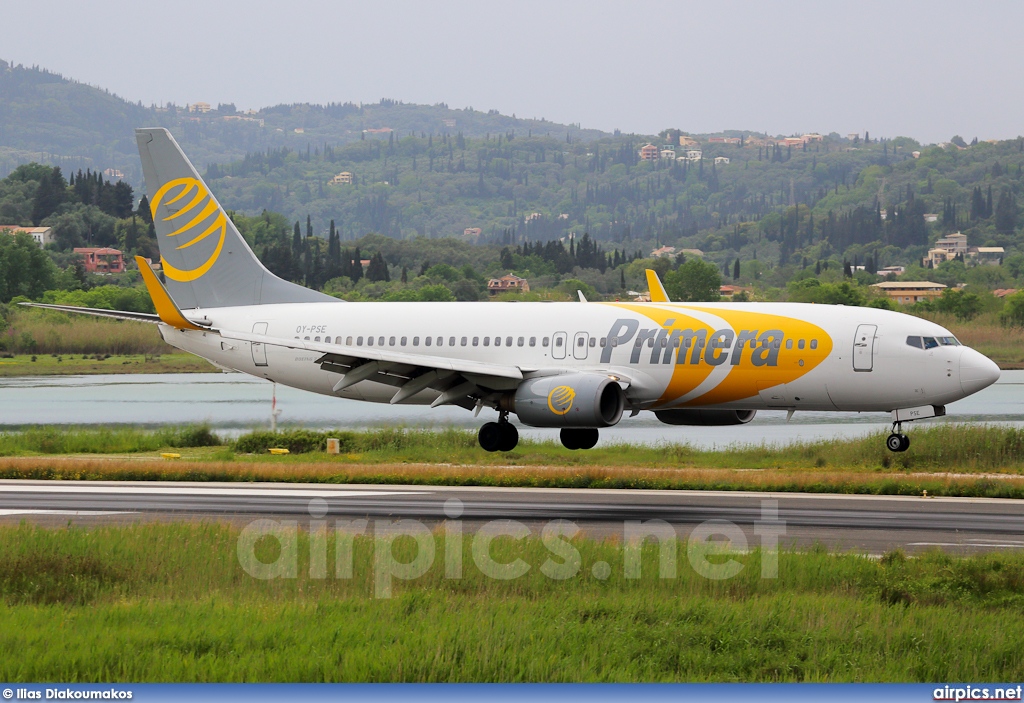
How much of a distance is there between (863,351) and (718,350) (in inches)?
141

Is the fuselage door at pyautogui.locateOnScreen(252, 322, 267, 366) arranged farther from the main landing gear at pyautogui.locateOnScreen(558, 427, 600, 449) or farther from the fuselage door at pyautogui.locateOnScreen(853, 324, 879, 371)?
Result: the fuselage door at pyautogui.locateOnScreen(853, 324, 879, 371)

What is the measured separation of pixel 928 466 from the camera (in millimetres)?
36969

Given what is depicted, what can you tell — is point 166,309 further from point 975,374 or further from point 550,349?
point 975,374

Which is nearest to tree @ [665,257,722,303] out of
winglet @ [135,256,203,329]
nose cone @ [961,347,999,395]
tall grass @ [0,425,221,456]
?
tall grass @ [0,425,221,456]

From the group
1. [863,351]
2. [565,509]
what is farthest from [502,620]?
[863,351]

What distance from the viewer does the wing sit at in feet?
116

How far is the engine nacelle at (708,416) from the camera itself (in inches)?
1426

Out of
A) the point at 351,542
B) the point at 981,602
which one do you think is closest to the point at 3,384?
the point at 351,542

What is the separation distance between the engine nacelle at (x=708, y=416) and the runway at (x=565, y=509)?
20.1 ft

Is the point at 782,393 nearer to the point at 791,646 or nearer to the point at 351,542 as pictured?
the point at 351,542

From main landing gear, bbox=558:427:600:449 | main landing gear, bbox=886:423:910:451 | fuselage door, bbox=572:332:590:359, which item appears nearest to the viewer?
main landing gear, bbox=886:423:910:451

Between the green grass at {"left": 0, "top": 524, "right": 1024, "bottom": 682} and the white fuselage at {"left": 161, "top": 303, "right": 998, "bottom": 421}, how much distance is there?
1530 cm

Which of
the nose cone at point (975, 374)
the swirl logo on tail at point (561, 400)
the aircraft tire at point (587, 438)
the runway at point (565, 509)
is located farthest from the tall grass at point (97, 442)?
the nose cone at point (975, 374)

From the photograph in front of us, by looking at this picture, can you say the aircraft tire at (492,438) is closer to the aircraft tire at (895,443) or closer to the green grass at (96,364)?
the aircraft tire at (895,443)
